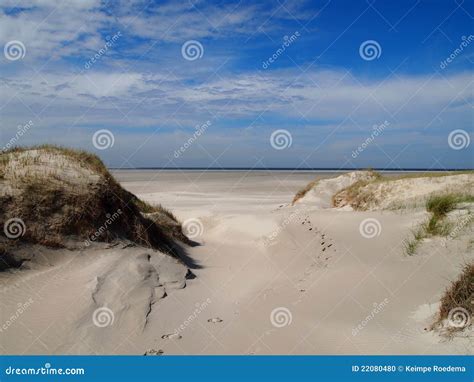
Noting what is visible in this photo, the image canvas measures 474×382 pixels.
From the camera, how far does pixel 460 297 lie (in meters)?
4.90

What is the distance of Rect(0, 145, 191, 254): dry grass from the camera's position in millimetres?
6371

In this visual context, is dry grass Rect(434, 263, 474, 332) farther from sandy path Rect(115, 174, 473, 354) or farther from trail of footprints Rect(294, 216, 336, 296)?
trail of footprints Rect(294, 216, 336, 296)

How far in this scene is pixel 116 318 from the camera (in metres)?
5.26

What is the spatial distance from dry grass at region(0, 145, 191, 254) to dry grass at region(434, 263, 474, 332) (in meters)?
4.90

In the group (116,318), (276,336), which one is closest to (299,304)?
(276,336)

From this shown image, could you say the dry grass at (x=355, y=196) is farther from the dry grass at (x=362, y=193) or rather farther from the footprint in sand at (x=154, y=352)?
the footprint in sand at (x=154, y=352)

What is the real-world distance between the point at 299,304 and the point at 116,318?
2531 mm

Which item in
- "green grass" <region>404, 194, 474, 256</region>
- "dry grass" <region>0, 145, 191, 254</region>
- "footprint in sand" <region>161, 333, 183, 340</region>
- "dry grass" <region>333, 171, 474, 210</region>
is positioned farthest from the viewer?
"dry grass" <region>333, 171, 474, 210</region>

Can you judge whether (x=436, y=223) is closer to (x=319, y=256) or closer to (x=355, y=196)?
(x=319, y=256)

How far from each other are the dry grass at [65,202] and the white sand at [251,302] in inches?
19.1

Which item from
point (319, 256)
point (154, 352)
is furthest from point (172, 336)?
point (319, 256)

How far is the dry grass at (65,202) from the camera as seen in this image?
6.37 metres

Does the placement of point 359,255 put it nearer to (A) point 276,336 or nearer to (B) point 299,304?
(B) point 299,304

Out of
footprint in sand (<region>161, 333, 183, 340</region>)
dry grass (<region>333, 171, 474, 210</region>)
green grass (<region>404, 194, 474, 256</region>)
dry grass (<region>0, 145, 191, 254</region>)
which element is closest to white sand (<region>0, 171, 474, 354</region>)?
footprint in sand (<region>161, 333, 183, 340</region>)
